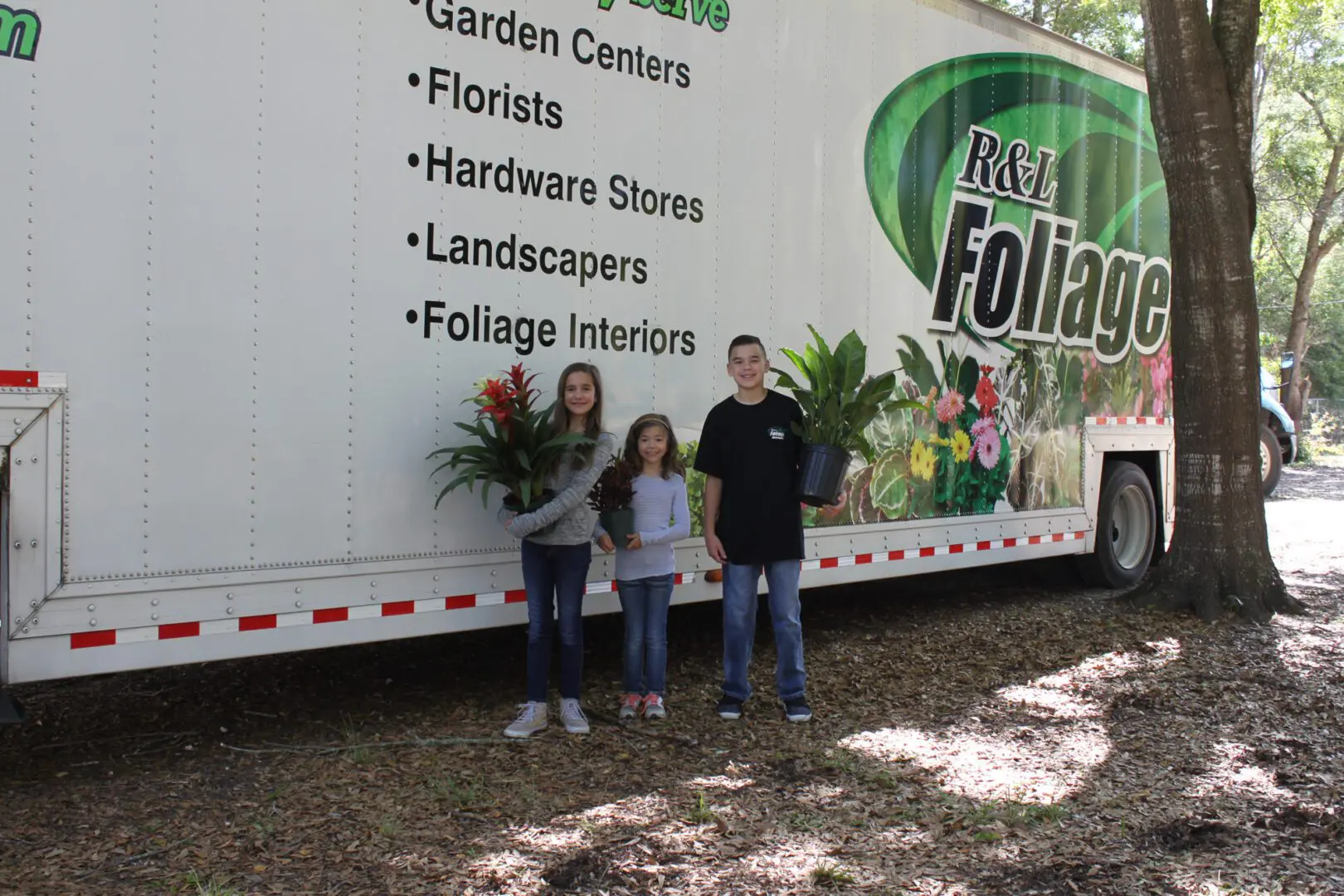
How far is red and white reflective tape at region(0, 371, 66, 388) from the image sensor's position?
3.73m

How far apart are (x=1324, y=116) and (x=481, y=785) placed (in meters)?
30.6

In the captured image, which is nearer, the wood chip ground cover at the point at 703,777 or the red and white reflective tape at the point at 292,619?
the wood chip ground cover at the point at 703,777

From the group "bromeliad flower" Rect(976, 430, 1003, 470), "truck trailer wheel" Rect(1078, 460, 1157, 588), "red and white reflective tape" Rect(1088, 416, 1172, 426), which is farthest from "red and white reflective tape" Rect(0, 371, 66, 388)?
"truck trailer wheel" Rect(1078, 460, 1157, 588)

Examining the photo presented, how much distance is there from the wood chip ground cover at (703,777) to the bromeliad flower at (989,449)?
44.6 inches

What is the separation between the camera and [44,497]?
12.5ft

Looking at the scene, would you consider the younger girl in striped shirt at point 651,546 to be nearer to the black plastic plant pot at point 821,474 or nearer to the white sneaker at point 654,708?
the white sneaker at point 654,708

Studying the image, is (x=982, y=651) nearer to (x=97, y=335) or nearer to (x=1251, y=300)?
(x=1251, y=300)

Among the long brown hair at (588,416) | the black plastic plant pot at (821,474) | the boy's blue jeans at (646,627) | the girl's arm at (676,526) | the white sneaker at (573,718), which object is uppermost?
the long brown hair at (588,416)

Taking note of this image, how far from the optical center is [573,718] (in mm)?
4895

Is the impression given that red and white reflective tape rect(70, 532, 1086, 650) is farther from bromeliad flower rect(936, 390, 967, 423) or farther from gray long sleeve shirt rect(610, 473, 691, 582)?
bromeliad flower rect(936, 390, 967, 423)

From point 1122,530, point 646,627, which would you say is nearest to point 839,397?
point 646,627

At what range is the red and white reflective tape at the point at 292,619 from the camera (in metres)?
3.94

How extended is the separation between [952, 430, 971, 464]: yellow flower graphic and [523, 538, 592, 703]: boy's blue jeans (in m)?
2.89

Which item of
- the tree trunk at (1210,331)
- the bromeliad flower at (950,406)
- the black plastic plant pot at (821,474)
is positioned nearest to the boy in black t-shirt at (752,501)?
the black plastic plant pot at (821,474)
